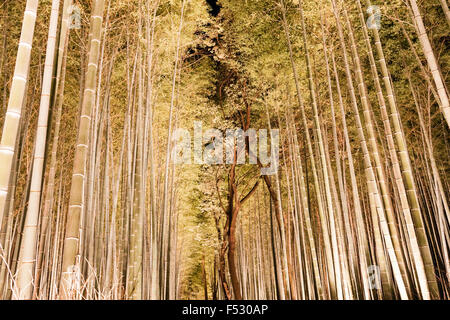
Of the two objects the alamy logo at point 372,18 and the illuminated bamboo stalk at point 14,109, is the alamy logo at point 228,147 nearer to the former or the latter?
the alamy logo at point 372,18

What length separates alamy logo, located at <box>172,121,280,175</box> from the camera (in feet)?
28.2

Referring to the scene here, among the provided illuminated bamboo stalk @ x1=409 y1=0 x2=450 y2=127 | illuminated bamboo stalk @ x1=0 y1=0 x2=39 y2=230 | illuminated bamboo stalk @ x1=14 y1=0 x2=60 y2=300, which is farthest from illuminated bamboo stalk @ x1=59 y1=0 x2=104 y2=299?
illuminated bamboo stalk @ x1=409 y1=0 x2=450 y2=127

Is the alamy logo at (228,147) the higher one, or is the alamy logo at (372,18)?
the alamy logo at (228,147)

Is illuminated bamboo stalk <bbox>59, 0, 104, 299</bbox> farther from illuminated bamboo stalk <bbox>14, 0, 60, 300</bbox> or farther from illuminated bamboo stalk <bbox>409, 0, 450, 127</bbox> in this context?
illuminated bamboo stalk <bbox>409, 0, 450, 127</bbox>

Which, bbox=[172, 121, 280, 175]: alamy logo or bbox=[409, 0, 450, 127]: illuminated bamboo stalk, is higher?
bbox=[172, 121, 280, 175]: alamy logo

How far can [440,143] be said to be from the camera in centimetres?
687

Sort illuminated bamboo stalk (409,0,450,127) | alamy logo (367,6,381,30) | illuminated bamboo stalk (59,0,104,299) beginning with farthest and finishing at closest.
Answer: alamy logo (367,6,381,30)
illuminated bamboo stalk (409,0,450,127)
illuminated bamboo stalk (59,0,104,299)

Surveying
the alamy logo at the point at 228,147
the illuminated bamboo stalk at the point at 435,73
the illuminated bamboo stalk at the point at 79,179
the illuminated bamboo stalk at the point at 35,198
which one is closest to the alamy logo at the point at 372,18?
the illuminated bamboo stalk at the point at 435,73

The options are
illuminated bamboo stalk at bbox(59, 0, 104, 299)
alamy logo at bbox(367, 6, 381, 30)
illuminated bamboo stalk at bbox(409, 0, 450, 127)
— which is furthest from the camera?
alamy logo at bbox(367, 6, 381, 30)

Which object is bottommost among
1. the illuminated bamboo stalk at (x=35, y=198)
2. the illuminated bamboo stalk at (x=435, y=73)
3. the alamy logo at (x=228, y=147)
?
the illuminated bamboo stalk at (x=35, y=198)

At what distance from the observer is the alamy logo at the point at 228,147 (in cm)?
859

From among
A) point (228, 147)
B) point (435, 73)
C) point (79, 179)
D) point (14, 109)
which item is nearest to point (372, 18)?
point (435, 73)
